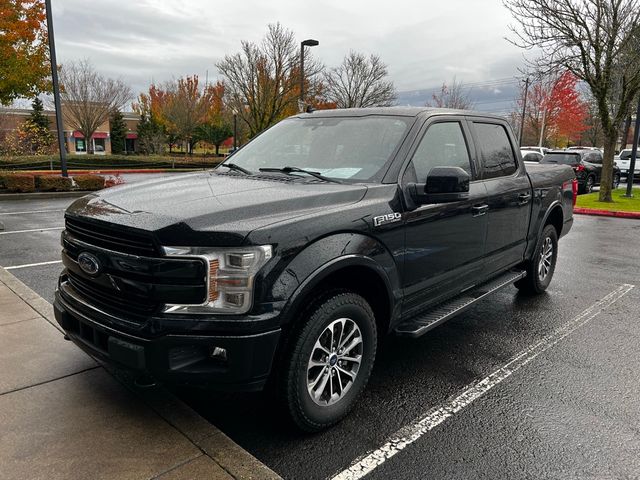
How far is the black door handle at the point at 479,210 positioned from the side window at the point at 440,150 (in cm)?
33

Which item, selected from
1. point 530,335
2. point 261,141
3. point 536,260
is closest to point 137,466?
point 261,141

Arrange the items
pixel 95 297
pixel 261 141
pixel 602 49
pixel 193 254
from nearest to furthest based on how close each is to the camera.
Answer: pixel 193 254 < pixel 95 297 < pixel 261 141 < pixel 602 49

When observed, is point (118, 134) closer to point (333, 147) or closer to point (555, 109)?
point (555, 109)

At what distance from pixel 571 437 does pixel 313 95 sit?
31913 millimetres

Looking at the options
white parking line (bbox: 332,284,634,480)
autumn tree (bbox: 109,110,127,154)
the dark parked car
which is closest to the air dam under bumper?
white parking line (bbox: 332,284,634,480)

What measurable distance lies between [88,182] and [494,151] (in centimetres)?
1485

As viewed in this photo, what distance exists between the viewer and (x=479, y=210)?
407cm

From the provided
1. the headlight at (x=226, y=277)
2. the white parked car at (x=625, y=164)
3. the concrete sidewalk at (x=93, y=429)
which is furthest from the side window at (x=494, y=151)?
the white parked car at (x=625, y=164)

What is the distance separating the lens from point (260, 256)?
2.50m

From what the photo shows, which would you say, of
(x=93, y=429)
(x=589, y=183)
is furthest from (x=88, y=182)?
(x=589, y=183)

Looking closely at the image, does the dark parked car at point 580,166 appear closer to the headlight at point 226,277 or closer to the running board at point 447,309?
A: the running board at point 447,309

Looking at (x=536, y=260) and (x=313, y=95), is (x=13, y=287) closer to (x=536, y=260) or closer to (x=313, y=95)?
→ (x=536, y=260)

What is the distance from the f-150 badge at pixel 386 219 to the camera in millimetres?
3099

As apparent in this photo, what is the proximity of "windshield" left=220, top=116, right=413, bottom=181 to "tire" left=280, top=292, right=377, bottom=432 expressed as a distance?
98 cm
